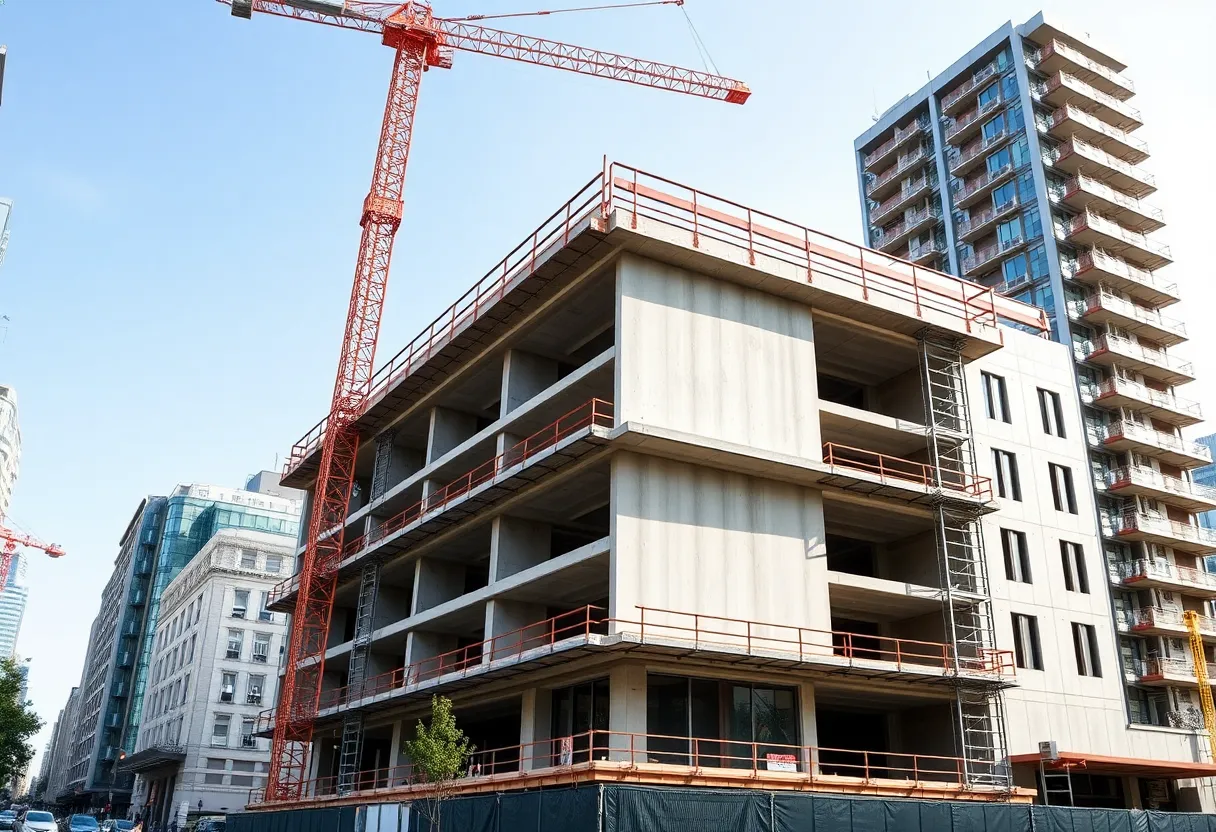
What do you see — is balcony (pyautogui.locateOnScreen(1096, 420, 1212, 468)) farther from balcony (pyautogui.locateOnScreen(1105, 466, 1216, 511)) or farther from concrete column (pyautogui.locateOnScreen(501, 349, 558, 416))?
concrete column (pyautogui.locateOnScreen(501, 349, 558, 416))

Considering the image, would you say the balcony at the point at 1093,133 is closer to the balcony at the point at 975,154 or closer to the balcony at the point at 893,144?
the balcony at the point at 975,154

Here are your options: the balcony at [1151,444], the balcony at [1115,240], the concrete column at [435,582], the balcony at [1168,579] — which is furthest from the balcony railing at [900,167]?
the concrete column at [435,582]

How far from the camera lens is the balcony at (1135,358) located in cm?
6097

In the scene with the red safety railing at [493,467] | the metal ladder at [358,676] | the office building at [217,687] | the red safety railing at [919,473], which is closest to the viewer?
the red safety railing at [493,467]

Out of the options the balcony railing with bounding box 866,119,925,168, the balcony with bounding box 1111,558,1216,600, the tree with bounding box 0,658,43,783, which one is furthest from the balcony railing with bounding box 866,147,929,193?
the tree with bounding box 0,658,43,783

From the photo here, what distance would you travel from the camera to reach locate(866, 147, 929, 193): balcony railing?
78.2m

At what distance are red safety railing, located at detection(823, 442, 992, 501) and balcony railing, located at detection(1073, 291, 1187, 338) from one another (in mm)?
27423

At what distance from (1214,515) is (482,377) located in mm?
121817

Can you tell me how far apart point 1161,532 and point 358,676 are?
43.9 m

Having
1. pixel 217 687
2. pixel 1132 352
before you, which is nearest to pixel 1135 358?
pixel 1132 352

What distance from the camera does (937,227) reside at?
7625cm

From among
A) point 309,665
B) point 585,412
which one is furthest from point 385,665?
point 585,412

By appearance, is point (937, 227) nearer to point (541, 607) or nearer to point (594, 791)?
point (541, 607)

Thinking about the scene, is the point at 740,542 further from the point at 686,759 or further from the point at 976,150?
the point at 976,150
